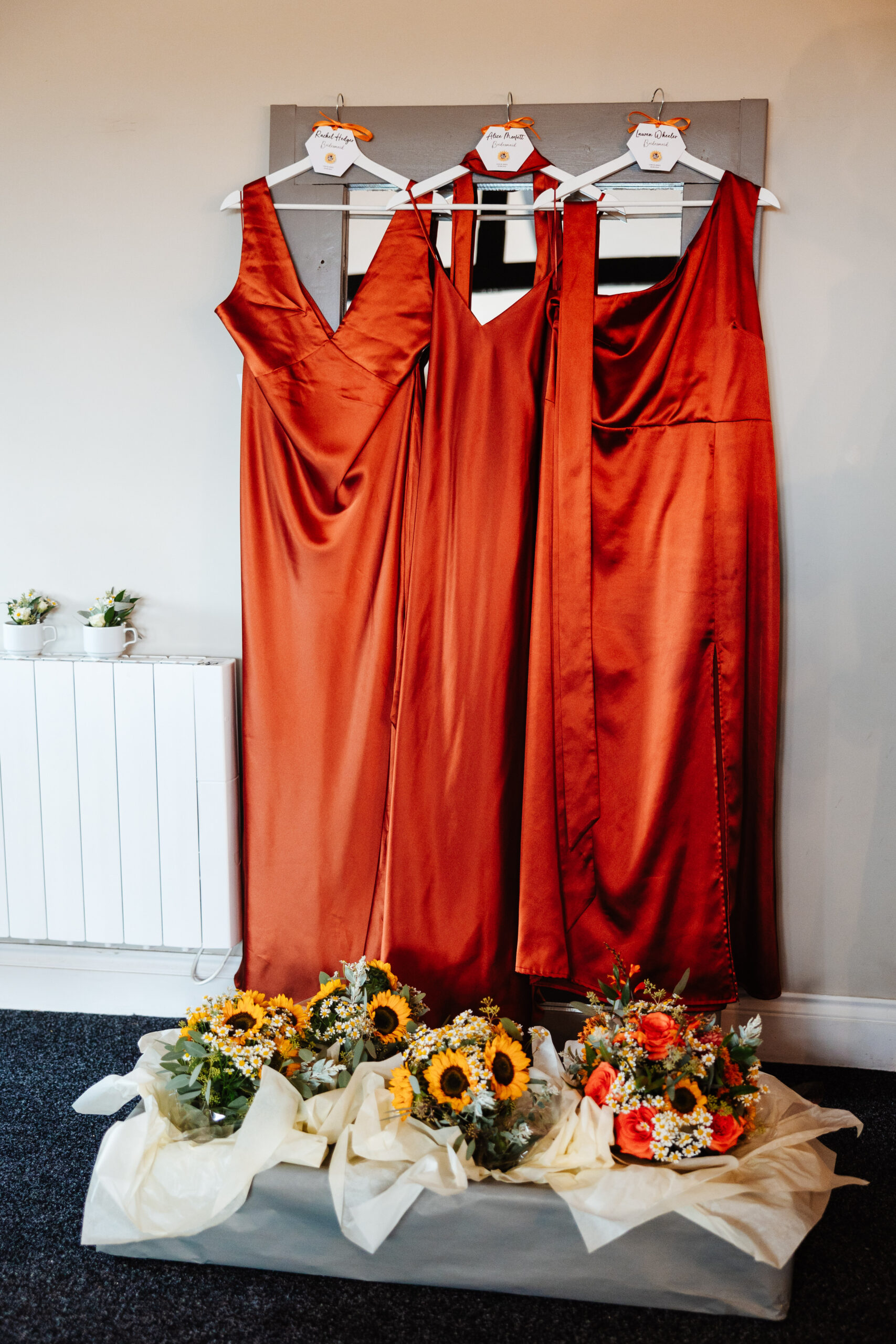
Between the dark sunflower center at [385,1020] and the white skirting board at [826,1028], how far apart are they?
837 millimetres

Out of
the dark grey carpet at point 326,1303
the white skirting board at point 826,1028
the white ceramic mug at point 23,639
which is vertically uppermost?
the white ceramic mug at point 23,639

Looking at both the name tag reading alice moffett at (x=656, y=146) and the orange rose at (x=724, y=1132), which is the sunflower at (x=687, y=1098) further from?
the name tag reading alice moffett at (x=656, y=146)

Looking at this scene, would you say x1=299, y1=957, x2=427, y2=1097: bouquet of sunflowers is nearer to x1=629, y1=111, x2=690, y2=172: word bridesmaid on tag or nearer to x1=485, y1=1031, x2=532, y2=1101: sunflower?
x1=485, y1=1031, x2=532, y2=1101: sunflower

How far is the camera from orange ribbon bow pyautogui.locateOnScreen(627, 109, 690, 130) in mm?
1694

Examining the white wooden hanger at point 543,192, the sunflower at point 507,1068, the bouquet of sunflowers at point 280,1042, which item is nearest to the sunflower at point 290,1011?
the bouquet of sunflowers at point 280,1042

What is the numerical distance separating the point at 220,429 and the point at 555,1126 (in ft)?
5.01

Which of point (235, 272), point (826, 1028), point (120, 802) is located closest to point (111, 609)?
point (120, 802)

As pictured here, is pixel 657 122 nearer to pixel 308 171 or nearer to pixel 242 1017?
pixel 308 171

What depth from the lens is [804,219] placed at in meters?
1.74

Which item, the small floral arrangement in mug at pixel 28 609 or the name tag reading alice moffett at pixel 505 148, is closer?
the name tag reading alice moffett at pixel 505 148

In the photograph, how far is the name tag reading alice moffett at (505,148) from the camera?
1.70m

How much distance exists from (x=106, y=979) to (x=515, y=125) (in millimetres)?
2094

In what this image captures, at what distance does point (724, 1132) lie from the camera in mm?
1294

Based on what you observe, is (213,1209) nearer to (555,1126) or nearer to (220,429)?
(555,1126)
